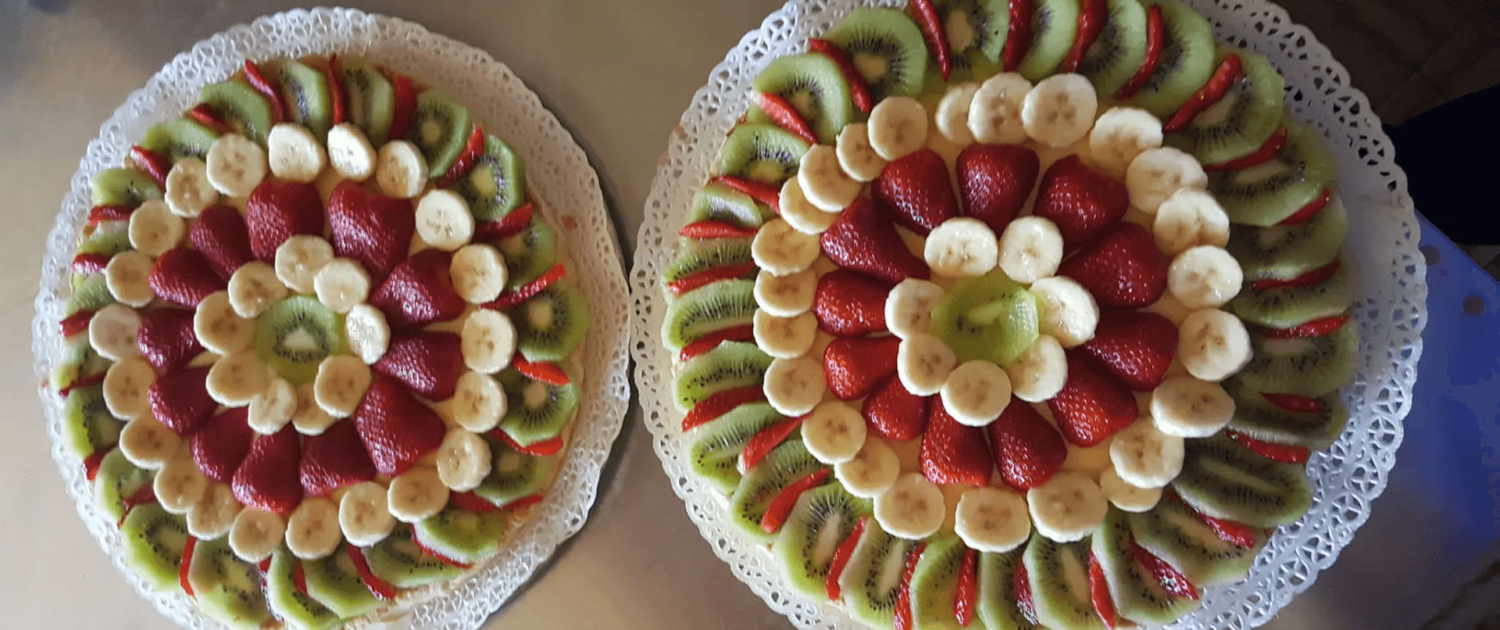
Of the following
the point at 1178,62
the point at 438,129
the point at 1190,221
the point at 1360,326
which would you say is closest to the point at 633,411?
the point at 438,129

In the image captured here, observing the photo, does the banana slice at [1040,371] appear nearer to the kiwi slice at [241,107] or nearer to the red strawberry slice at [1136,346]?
the red strawberry slice at [1136,346]

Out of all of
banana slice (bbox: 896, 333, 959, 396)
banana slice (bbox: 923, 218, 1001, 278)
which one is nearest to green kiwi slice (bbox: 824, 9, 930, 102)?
banana slice (bbox: 923, 218, 1001, 278)

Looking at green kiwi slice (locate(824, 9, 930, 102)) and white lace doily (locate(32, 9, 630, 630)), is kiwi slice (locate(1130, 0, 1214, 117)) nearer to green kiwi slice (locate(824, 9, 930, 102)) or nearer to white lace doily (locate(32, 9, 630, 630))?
green kiwi slice (locate(824, 9, 930, 102))

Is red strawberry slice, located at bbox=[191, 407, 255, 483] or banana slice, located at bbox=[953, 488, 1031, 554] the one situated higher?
banana slice, located at bbox=[953, 488, 1031, 554]

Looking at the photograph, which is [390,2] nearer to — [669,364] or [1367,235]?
[669,364]

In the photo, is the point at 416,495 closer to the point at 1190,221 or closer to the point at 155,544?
the point at 155,544

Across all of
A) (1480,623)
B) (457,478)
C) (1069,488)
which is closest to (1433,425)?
(1480,623)

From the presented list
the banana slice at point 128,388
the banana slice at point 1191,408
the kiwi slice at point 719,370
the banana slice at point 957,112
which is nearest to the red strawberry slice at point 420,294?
the kiwi slice at point 719,370
